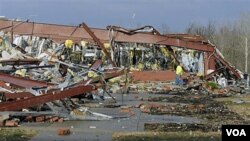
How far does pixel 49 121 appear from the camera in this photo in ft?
44.8

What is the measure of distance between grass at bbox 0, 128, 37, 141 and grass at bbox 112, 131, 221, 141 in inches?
74.5

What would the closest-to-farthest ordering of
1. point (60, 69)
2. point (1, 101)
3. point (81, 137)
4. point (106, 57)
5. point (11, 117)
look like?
point (81, 137), point (11, 117), point (1, 101), point (60, 69), point (106, 57)

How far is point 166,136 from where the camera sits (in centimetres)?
1176

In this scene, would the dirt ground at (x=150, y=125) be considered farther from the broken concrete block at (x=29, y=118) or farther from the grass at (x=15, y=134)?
the broken concrete block at (x=29, y=118)

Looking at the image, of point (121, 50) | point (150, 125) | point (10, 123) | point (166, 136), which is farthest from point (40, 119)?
point (121, 50)

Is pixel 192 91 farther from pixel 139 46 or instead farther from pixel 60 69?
pixel 139 46

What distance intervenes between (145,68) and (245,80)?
6849mm

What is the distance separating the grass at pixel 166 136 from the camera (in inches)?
447

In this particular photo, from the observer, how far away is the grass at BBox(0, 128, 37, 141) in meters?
11.0

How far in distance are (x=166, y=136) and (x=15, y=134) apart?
341 cm

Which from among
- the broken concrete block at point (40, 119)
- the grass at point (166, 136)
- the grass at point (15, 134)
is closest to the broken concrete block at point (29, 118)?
the broken concrete block at point (40, 119)

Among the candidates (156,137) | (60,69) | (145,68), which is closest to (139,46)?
(145,68)

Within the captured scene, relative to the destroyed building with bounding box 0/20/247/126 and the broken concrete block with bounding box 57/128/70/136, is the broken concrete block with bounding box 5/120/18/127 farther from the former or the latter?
the destroyed building with bounding box 0/20/247/126

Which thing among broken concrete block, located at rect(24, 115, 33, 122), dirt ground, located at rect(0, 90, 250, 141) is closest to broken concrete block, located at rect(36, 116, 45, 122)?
broken concrete block, located at rect(24, 115, 33, 122)
